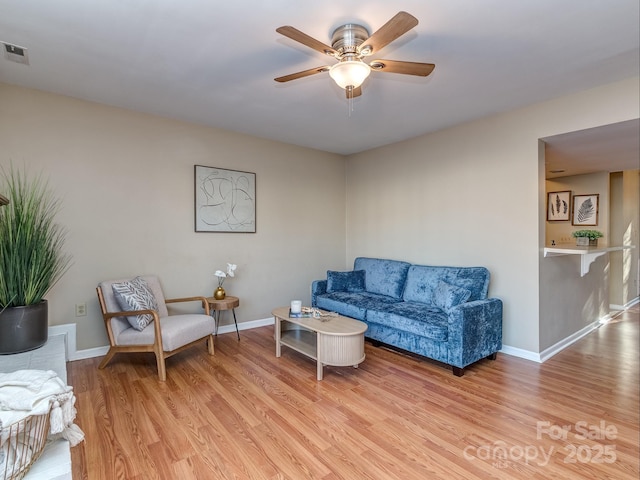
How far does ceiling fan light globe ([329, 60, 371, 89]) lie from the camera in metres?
1.90

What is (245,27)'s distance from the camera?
79.4 inches

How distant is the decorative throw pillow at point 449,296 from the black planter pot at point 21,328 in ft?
10.8

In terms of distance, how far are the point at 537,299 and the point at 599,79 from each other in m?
1.95

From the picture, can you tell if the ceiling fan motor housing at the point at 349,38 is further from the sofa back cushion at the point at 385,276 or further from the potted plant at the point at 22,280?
the sofa back cushion at the point at 385,276

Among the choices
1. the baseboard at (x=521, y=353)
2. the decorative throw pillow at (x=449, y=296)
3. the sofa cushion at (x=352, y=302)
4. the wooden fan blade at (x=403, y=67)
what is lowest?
the baseboard at (x=521, y=353)

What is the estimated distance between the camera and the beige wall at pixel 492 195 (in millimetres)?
3045

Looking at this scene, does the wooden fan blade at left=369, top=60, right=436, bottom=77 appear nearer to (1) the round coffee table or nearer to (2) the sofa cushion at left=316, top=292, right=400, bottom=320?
(1) the round coffee table

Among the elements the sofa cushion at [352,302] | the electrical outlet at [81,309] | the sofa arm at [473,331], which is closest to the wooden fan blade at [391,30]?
the sofa arm at [473,331]

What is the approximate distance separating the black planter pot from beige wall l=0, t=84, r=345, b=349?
31.8 inches

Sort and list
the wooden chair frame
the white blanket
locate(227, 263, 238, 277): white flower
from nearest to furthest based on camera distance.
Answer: the white blanket, the wooden chair frame, locate(227, 263, 238, 277): white flower

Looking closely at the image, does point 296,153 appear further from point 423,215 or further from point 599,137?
point 599,137

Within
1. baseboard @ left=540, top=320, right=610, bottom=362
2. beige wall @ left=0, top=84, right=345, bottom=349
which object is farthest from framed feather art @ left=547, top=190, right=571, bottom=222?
beige wall @ left=0, top=84, right=345, bottom=349

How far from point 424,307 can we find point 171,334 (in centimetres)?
247

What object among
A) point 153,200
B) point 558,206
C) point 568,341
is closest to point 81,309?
point 153,200
